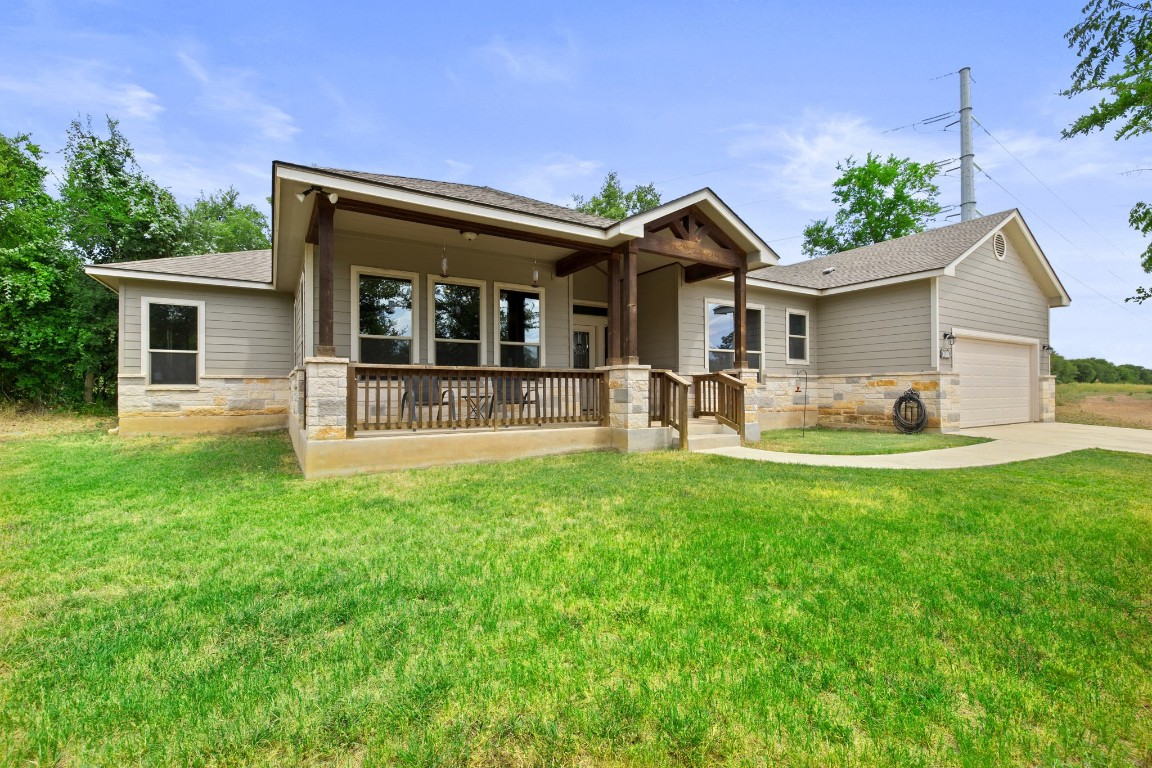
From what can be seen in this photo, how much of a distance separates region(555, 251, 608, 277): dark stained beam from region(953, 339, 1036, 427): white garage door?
814 cm

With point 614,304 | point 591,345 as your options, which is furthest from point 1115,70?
point 591,345

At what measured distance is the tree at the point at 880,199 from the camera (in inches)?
919

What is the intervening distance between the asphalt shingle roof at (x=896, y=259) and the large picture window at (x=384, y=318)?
7.57m

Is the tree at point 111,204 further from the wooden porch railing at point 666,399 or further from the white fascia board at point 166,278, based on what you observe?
the wooden porch railing at point 666,399

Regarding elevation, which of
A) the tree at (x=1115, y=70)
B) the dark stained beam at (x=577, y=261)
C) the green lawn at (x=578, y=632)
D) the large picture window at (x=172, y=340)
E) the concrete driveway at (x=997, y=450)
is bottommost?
the green lawn at (x=578, y=632)

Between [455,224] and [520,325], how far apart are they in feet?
8.78

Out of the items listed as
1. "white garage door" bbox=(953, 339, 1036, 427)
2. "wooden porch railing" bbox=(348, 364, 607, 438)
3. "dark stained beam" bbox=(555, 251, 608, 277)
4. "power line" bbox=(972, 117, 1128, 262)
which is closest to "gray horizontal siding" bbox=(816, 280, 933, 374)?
"white garage door" bbox=(953, 339, 1036, 427)

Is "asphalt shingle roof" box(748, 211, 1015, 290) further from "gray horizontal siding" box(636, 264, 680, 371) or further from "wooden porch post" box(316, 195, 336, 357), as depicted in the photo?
"wooden porch post" box(316, 195, 336, 357)

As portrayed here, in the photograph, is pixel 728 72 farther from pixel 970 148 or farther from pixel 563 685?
pixel 970 148

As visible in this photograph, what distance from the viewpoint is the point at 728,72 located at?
37.6 feet

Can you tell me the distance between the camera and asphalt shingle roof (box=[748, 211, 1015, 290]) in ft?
35.5

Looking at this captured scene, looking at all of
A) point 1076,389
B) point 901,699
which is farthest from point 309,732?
point 1076,389

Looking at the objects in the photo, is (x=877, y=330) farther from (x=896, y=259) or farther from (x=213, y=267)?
(x=213, y=267)

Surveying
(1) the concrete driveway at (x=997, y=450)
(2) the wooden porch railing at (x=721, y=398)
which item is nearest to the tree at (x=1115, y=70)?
(1) the concrete driveway at (x=997, y=450)
